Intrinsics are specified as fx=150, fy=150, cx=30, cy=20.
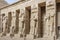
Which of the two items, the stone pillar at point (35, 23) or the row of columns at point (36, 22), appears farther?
the stone pillar at point (35, 23)

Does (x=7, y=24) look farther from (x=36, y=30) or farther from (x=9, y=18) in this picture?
(x=36, y=30)

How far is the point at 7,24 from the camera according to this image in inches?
524

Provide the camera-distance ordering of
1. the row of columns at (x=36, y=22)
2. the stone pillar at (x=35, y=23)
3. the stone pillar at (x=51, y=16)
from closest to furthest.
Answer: the stone pillar at (x=51, y=16)
the row of columns at (x=36, y=22)
the stone pillar at (x=35, y=23)

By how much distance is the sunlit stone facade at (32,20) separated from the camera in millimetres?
9273

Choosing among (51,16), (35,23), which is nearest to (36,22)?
(35,23)

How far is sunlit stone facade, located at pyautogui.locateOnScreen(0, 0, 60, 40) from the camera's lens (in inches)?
365

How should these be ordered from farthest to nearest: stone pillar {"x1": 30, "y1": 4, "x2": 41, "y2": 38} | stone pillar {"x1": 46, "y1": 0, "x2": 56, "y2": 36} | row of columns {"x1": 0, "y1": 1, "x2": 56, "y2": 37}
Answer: stone pillar {"x1": 30, "y1": 4, "x2": 41, "y2": 38}
row of columns {"x1": 0, "y1": 1, "x2": 56, "y2": 37}
stone pillar {"x1": 46, "y1": 0, "x2": 56, "y2": 36}

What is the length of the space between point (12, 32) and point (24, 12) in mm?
1955

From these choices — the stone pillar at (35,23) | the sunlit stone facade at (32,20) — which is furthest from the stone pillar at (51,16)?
the stone pillar at (35,23)

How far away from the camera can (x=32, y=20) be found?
1055 centimetres

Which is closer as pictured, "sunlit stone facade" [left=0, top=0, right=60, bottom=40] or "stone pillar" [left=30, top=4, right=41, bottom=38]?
"sunlit stone facade" [left=0, top=0, right=60, bottom=40]

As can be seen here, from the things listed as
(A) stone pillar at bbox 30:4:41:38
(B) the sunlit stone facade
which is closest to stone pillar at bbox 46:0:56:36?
(B) the sunlit stone facade

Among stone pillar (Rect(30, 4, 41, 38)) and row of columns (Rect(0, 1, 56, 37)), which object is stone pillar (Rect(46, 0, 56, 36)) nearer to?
row of columns (Rect(0, 1, 56, 37))

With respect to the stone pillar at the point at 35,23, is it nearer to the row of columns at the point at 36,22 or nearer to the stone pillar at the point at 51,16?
the row of columns at the point at 36,22
